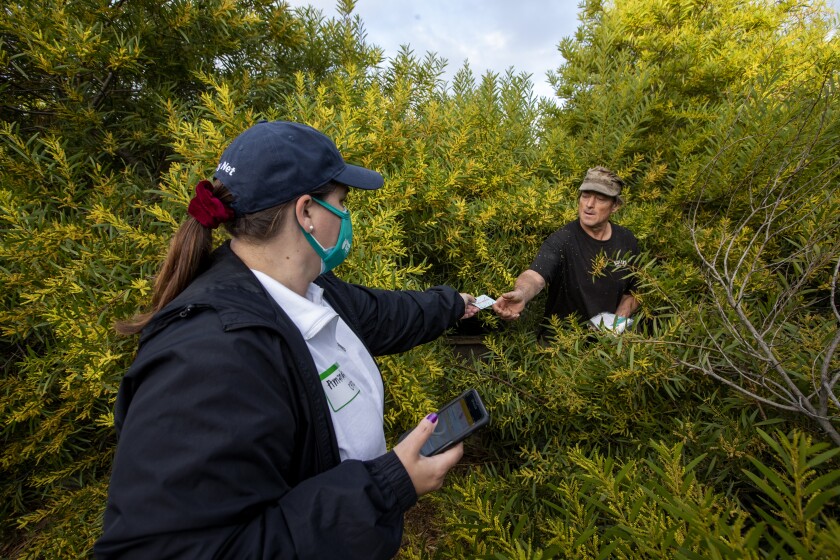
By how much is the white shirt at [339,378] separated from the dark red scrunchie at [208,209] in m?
0.20

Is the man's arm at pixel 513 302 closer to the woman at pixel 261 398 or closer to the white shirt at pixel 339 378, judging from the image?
the woman at pixel 261 398

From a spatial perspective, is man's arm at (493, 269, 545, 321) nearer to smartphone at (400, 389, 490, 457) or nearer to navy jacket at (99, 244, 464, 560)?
smartphone at (400, 389, 490, 457)

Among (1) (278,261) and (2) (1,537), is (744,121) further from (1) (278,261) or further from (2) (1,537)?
(2) (1,537)

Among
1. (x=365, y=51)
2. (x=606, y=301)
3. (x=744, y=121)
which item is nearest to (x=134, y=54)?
(x=365, y=51)

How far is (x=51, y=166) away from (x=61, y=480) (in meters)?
1.67

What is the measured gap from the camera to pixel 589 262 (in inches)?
117

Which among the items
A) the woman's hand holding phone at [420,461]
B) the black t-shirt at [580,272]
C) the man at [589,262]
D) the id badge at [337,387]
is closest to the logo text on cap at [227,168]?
the id badge at [337,387]

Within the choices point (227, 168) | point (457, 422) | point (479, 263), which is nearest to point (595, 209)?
point (479, 263)

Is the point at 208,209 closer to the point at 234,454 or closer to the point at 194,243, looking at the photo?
the point at 194,243

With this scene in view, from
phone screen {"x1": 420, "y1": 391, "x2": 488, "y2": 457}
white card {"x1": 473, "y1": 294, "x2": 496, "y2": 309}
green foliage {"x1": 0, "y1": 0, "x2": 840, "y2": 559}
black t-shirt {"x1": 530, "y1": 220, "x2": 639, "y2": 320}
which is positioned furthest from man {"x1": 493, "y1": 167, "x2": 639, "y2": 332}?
phone screen {"x1": 420, "y1": 391, "x2": 488, "y2": 457}

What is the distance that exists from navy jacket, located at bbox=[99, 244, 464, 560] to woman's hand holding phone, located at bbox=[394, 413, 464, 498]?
0.12 ft

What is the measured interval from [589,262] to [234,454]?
2681 mm

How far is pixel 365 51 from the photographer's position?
372 centimetres

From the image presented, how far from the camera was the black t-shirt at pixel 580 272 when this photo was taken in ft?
9.76
